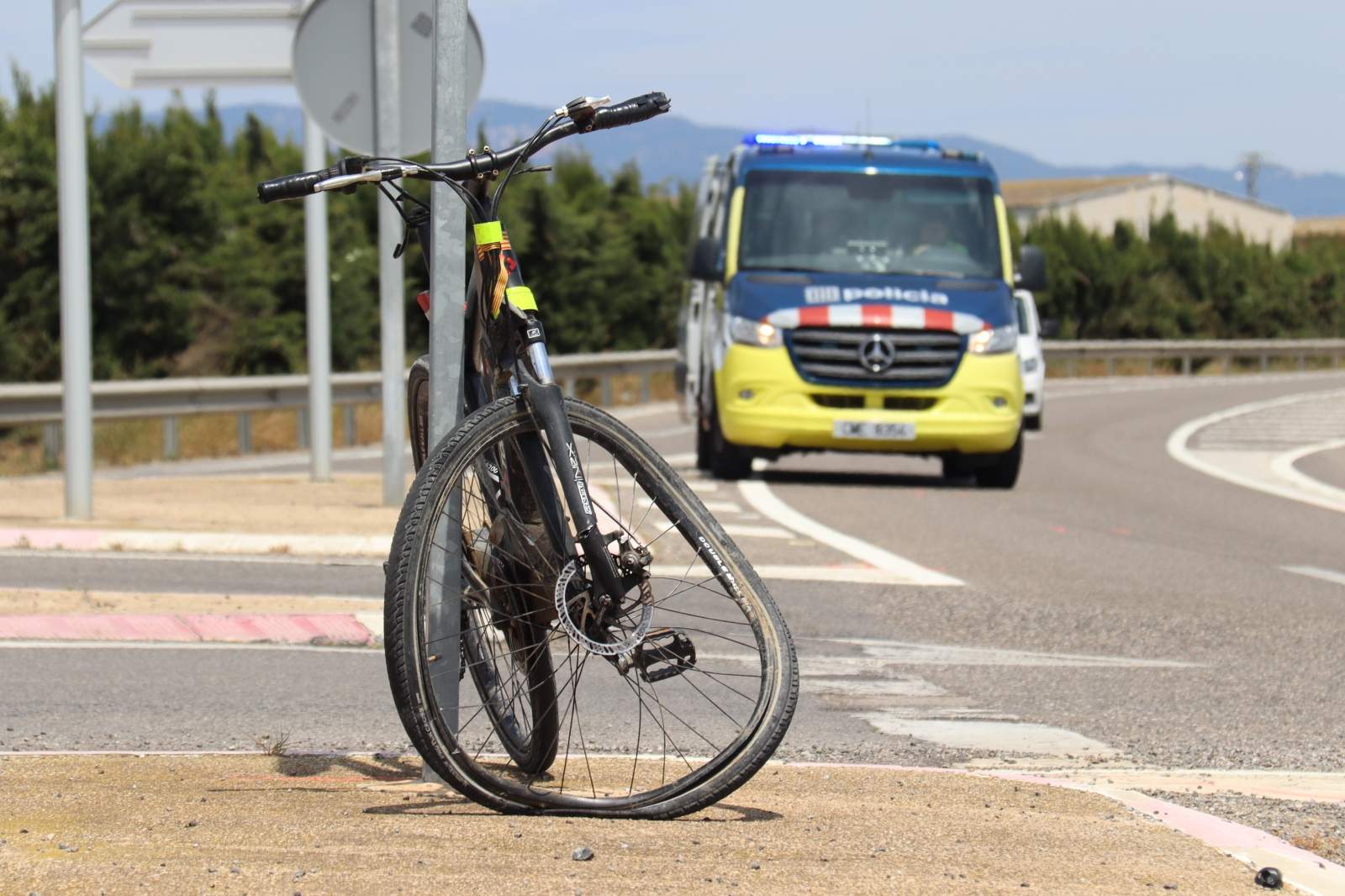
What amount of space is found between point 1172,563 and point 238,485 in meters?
6.80

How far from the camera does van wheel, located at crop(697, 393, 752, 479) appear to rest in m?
15.7

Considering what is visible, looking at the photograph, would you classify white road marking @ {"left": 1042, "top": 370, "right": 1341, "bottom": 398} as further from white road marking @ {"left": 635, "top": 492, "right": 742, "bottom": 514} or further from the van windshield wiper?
white road marking @ {"left": 635, "top": 492, "right": 742, "bottom": 514}

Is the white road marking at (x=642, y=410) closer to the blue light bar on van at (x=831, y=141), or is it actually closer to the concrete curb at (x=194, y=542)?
the blue light bar on van at (x=831, y=141)

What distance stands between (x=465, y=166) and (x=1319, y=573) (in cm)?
735

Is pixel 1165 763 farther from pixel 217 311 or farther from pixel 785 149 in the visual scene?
pixel 217 311

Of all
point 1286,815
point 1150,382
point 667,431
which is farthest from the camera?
point 1150,382

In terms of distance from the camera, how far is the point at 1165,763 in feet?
17.6

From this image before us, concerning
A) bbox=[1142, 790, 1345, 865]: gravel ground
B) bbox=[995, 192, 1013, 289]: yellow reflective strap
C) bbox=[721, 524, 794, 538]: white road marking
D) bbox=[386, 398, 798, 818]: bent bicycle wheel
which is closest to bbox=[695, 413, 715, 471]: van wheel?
bbox=[995, 192, 1013, 289]: yellow reflective strap

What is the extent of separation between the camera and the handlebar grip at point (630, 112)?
4.18 m

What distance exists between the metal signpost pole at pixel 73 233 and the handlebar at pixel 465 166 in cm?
700

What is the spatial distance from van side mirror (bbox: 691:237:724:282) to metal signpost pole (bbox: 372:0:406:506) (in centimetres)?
309

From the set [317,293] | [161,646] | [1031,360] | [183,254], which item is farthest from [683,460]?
[161,646]

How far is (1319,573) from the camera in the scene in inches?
410

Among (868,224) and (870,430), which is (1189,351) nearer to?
(868,224)
